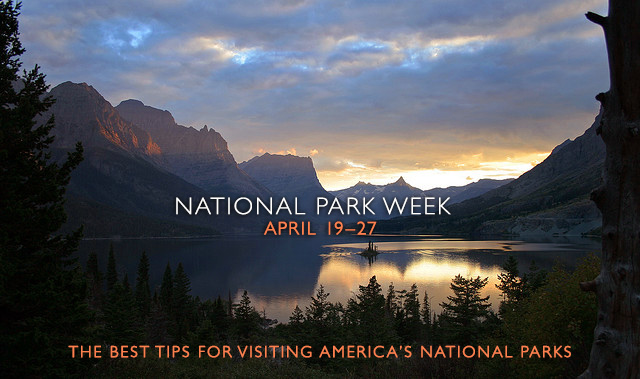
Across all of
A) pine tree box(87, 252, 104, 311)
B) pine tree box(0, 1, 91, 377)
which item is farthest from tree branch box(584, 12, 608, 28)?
pine tree box(87, 252, 104, 311)

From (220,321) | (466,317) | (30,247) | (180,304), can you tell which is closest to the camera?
(30,247)

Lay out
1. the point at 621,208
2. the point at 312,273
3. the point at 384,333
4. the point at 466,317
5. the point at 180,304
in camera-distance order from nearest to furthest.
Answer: the point at 621,208 < the point at 384,333 < the point at 466,317 < the point at 180,304 < the point at 312,273

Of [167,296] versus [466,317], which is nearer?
[466,317]

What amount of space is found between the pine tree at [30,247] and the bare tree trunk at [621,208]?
14030 millimetres

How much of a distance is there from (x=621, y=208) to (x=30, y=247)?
16.2 meters

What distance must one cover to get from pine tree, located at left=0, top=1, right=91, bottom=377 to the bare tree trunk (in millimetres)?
14030

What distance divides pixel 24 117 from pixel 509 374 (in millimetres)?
21408

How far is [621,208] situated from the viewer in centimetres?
509

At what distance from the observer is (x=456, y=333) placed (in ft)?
121

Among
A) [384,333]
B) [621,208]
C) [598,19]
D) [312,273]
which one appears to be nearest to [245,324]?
[384,333]

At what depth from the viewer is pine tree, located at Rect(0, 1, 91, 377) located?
477 inches

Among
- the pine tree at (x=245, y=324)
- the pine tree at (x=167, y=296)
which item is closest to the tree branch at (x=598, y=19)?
the pine tree at (x=245, y=324)

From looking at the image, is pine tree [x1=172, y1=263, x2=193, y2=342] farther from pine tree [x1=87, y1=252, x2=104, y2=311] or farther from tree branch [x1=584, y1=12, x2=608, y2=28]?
tree branch [x1=584, y1=12, x2=608, y2=28]

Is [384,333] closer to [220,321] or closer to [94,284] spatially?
[220,321]
